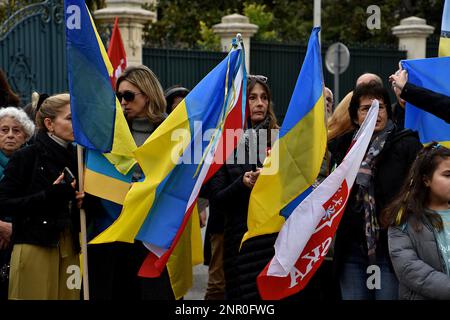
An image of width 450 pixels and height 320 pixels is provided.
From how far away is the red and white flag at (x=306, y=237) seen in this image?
5730 mm

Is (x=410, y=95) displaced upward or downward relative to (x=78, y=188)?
upward

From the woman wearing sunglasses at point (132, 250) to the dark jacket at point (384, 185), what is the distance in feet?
3.46

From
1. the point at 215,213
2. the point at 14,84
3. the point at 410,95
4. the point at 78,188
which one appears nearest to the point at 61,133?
the point at 78,188

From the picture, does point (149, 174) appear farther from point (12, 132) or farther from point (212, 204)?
point (12, 132)

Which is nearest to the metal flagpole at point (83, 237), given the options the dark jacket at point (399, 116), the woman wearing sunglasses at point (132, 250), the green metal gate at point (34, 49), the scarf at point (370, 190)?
the woman wearing sunglasses at point (132, 250)

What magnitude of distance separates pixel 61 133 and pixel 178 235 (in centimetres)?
103

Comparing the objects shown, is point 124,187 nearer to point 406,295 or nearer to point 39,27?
point 406,295

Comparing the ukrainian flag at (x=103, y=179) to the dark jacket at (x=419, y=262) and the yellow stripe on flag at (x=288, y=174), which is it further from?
the dark jacket at (x=419, y=262)

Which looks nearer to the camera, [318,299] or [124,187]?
[124,187]

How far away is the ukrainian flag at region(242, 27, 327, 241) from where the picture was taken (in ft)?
19.6

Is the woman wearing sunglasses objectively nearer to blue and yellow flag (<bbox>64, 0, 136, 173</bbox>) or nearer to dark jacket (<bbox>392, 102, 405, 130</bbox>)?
blue and yellow flag (<bbox>64, 0, 136, 173</bbox>)

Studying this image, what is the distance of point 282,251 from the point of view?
5758 mm

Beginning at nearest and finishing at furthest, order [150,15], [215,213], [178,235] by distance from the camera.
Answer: [178,235]
[215,213]
[150,15]

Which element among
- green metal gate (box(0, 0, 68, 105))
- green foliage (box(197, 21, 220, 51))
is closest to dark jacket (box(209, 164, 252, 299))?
green metal gate (box(0, 0, 68, 105))
